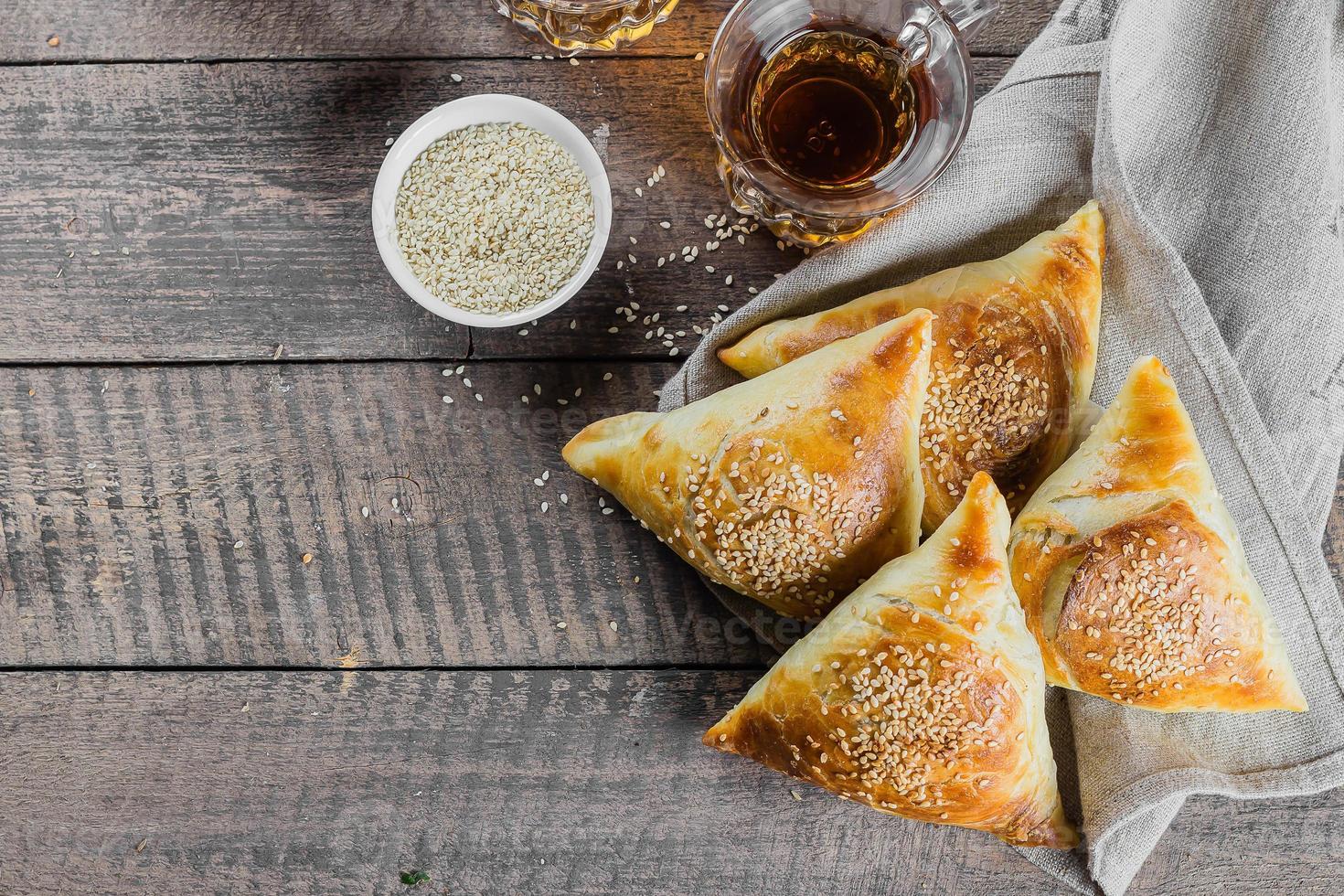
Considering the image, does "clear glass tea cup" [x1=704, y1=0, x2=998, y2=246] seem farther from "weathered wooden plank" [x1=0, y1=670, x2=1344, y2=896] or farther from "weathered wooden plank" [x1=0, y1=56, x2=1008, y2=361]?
"weathered wooden plank" [x1=0, y1=670, x2=1344, y2=896]

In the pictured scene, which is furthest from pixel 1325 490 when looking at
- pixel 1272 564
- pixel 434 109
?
pixel 434 109

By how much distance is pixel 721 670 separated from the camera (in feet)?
5.52

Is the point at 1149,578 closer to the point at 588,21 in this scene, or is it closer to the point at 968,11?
the point at 968,11

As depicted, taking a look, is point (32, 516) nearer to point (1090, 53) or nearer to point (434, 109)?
point (434, 109)

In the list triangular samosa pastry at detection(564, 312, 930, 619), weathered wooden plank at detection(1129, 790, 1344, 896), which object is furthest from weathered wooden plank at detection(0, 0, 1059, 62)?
weathered wooden plank at detection(1129, 790, 1344, 896)

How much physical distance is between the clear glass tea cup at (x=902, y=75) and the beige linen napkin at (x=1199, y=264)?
0.09m

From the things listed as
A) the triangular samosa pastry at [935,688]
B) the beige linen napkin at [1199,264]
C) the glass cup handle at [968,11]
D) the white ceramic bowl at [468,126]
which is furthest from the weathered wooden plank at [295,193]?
the triangular samosa pastry at [935,688]

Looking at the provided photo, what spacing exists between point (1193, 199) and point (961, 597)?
807mm

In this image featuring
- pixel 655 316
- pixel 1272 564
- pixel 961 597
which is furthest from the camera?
pixel 655 316

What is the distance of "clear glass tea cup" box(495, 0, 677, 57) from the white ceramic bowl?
15cm

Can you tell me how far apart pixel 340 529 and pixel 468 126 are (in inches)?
29.8

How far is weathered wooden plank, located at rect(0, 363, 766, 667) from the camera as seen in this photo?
167 centimetres

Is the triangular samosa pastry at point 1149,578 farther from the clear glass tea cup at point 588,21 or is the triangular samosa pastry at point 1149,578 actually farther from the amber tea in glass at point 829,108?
the clear glass tea cup at point 588,21

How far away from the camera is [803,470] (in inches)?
54.9
